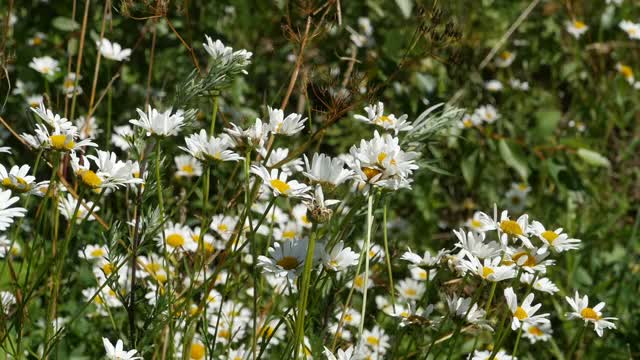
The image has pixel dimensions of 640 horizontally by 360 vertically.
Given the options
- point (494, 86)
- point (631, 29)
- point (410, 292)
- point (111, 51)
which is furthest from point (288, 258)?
point (631, 29)

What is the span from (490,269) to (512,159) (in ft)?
4.46

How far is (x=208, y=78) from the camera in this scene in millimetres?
1289

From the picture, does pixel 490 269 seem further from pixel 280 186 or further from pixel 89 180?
pixel 89 180

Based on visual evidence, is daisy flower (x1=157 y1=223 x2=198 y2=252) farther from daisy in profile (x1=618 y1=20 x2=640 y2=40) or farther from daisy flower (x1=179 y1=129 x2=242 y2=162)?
daisy in profile (x1=618 y1=20 x2=640 y2=40)

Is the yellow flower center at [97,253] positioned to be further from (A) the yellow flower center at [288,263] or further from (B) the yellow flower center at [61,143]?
(A) the yellow flower center at [288,263]

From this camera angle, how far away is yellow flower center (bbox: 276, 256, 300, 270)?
43.8 inches

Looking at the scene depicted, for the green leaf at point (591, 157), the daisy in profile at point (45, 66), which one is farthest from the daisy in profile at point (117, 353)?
the green leaf at point (591, 157)

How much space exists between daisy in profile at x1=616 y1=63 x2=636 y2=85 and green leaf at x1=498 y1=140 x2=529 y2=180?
110 centimetres

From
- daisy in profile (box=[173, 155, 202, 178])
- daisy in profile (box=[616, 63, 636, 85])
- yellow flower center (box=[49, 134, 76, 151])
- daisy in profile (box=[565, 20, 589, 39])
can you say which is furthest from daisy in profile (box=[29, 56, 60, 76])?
daisy in profile (box=[616, 63, 636, 85])

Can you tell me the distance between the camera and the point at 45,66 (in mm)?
2416

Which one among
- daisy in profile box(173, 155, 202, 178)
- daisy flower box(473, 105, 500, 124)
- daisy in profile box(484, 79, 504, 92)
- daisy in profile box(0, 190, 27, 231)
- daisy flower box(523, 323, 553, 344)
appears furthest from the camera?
daisy in profile box(484, 79, 504, 92)

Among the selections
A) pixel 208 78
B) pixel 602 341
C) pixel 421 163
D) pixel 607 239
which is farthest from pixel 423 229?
pixel 208 78

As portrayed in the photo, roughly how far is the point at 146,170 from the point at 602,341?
1330 millimetres

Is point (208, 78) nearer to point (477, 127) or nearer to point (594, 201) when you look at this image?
point (477, 127)
